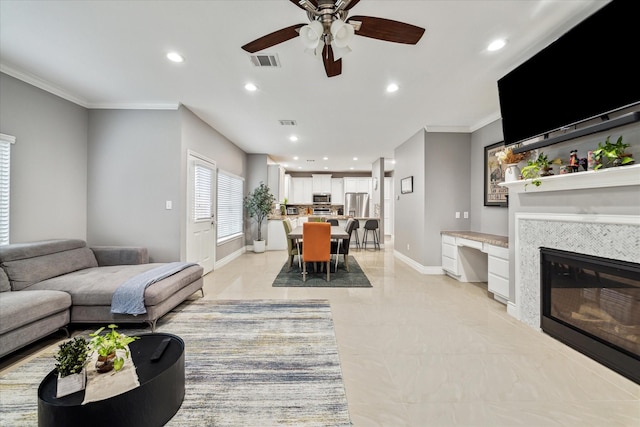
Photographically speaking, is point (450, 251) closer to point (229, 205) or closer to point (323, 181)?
point (229, 205)

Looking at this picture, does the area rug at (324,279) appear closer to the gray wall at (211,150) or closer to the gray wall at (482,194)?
the gray wall at (211,150)

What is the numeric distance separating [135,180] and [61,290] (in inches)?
71.3

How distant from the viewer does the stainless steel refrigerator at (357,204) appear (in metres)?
9.43

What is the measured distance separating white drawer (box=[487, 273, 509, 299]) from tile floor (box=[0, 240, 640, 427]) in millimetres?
164

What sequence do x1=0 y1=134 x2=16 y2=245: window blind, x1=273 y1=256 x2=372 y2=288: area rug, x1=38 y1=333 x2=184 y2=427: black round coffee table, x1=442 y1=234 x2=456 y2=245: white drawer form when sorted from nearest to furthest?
1. x1=38 y1=333 x2=184 y2=427: black round coffee table
2. x1=0 y1=134 x2=16 y2=245: window blind
3. x1=273 y1=256 x2=372 y2=288: area rug
4. x1=442 y1=234 x2=456 y2=245: white drawer

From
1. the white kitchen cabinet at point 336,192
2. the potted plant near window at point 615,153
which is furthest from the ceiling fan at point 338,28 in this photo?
the white kitchen cabinet at point 336,192

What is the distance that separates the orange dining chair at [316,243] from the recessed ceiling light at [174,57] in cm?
268

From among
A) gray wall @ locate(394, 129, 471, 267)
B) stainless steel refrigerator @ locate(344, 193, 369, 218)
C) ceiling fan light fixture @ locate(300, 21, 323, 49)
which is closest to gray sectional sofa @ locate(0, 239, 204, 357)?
ceiling fan light fixture @ locate(300, 21, 323, 49)

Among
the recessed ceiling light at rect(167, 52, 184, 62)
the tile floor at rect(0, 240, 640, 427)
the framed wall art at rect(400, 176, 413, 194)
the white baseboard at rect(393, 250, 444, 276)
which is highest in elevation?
the recessed ceiling light at rect(167, 52, 184, 62)

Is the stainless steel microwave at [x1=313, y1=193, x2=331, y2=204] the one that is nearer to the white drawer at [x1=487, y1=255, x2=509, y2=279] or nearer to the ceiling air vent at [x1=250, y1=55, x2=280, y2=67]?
the white drawer at [x1=487, y1=255, x2=509, y2=279]

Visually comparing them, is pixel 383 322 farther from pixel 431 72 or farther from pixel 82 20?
pixel 82 20

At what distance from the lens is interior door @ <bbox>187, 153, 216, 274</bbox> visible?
13.4ft

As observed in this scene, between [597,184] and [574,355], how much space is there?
4.74 ft

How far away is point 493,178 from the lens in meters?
4.06
